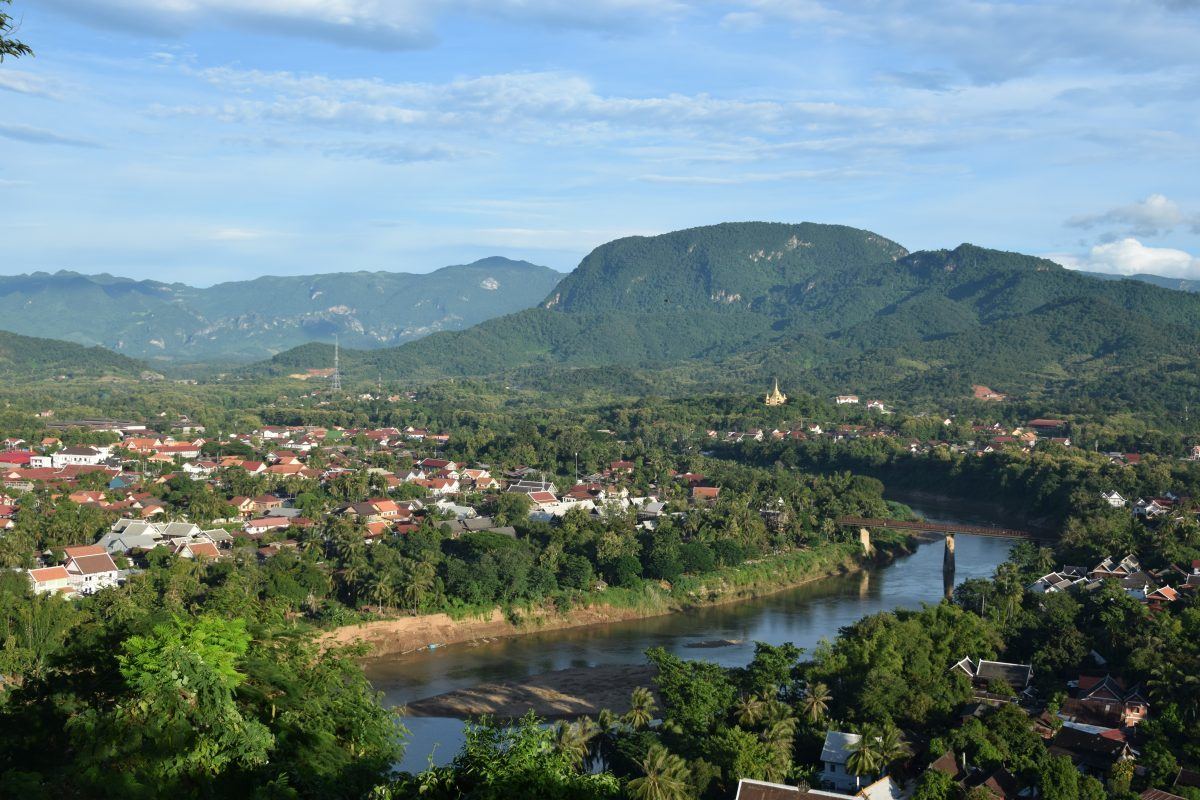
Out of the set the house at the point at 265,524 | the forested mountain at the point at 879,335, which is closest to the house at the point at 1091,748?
the house at the point at 265,524

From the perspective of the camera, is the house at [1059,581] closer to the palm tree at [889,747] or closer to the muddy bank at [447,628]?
the muddy bank at [447,628]

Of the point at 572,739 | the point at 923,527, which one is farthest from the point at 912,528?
the point at 572,739

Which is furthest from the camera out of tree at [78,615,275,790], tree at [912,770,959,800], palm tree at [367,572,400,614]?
palm tree at [367,572,400,614]

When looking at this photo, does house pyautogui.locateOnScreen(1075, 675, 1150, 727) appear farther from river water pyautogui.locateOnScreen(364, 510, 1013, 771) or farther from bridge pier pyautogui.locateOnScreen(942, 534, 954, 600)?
bridge pier pyautogui.locateOnScreen(942, 534, 954, 600)

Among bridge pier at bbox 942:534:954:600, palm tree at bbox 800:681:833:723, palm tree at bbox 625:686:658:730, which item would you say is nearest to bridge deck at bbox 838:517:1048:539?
bridge pier at bbox 942:534:954:600

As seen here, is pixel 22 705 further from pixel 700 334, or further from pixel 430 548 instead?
pixel 700 334

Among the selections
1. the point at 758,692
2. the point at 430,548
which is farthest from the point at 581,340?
the point at 758,692

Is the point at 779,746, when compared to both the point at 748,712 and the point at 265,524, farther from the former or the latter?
the point at 265,524
